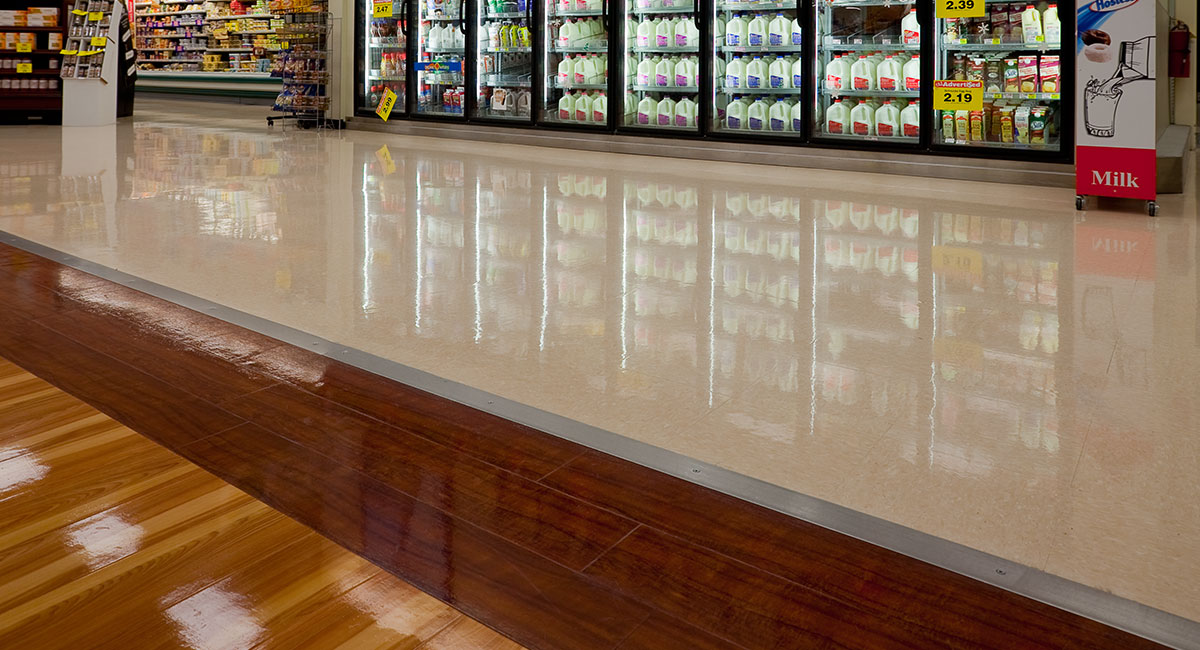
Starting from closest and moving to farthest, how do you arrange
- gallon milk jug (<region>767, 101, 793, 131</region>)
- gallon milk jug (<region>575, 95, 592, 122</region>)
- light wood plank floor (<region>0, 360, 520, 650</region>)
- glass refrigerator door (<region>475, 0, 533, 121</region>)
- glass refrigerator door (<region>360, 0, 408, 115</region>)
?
light wood plank floor (<region>0, 360, 520, 650</region>)
gallon milk jug (<region>767, 101, 793, 131</region>)
gallon milk jug (<region>575, 95, 592, 122</region>)
glass refrigerator door (<region>475, 0, 533, 121</region>)
glass refrigerator door (<region>360, 0, 408, 115</region>)

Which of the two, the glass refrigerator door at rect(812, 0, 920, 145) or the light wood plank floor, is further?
the glass refrigerator door at rect(812, 0, 920, 145)

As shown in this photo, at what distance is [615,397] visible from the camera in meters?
2.25

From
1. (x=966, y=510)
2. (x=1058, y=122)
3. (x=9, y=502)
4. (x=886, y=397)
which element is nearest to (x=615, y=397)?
(x=886, y=397)

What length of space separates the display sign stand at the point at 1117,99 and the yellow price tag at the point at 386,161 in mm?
4252

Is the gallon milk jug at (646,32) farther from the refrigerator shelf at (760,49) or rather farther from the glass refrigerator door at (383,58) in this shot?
the glass refrigerator door at (383,58)

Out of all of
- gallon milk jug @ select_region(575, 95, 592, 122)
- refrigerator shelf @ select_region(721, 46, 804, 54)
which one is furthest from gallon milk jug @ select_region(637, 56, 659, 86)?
refrigerator shelf @ select_region(721, 46, 804, 54)

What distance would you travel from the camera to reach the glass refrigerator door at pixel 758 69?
755 cm

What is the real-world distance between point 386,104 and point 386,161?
114 inches

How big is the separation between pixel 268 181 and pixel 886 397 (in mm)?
5000

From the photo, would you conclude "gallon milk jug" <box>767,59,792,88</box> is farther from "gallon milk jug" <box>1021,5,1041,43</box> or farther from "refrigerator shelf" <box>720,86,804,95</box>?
"gallon milk jug" <box>1021,5,1041,43</box>

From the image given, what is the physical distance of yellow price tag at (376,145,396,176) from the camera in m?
6.93

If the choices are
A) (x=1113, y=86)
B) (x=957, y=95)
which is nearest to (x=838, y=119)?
(x=957, y=95)

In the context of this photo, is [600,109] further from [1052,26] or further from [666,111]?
[1052,26]

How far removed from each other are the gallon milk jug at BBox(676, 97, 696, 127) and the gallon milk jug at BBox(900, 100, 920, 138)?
181 cm
